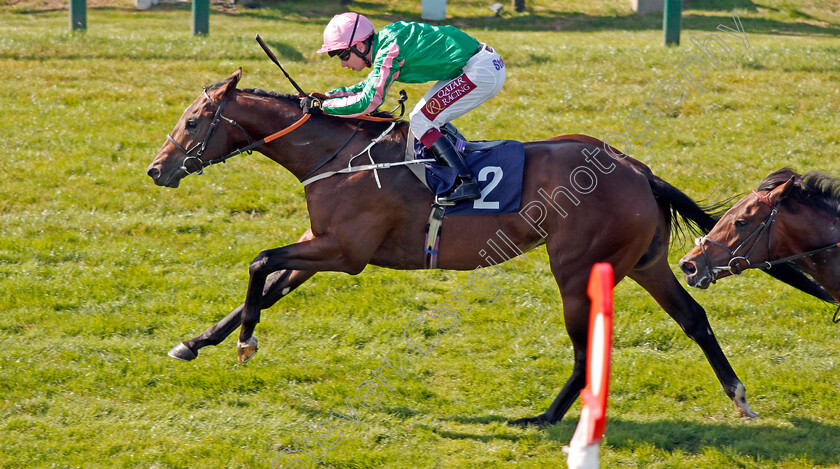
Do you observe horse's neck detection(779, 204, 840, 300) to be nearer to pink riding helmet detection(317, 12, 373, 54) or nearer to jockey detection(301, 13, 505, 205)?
jockey detection(301, 13, 505, 205)

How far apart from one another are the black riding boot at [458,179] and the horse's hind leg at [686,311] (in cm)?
133

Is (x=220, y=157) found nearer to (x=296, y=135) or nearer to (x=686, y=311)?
(x=296, y=135)

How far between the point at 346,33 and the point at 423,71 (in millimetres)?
575

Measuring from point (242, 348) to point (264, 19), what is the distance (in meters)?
13.9

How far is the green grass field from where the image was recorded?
545 cm

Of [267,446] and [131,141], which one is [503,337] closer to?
[267,446]

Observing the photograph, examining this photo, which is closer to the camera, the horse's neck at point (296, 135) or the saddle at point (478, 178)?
the saddle at point (478, 178)

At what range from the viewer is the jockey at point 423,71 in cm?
551

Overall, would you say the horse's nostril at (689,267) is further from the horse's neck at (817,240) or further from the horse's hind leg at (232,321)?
the horse's hind leg at (232,321)

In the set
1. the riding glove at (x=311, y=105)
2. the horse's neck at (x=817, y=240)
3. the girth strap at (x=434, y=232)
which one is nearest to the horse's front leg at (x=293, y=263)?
the girth strap at (x=434, y=232)

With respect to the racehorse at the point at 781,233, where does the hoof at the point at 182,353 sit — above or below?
below

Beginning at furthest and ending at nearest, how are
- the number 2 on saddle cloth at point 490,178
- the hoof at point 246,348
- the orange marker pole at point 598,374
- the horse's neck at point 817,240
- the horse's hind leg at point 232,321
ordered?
1. the horse's hind leg at point 232,321
2. the hoof at point 246,348
3. the number 2 on saddle cloth at point 490,178
4. the horse's neck at point 817,240
5. the orange marker pole at point 598,374

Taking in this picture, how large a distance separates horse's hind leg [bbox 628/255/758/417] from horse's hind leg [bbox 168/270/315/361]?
7.63 ft

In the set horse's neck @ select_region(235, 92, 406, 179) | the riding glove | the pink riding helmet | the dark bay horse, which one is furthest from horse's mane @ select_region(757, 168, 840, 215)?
the riding glove
